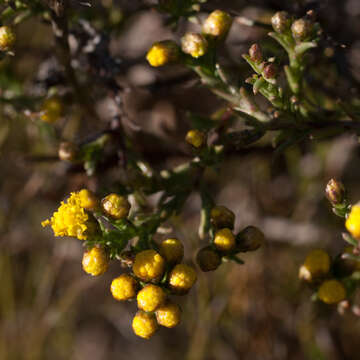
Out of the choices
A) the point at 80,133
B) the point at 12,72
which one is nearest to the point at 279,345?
the point at 80,133

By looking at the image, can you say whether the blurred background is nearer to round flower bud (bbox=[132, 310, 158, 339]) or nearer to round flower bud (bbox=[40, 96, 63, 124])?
round flower bud (bbox=[40, 96, 63, 124])

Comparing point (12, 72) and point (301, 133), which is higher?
point (301, 133)

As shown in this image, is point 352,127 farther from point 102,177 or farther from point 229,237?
point 102,177

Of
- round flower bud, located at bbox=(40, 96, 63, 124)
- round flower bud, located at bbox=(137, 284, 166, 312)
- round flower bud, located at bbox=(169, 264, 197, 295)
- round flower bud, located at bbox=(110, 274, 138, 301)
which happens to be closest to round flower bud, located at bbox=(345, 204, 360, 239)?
round flower bud, located at bbox=(169, 264, 197, 295)

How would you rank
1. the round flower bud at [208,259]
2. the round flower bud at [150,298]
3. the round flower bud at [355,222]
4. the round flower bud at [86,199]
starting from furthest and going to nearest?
1. the round flower bud at [208,259]
2. the round flower bud at [86,199]
3. the round flower bud at [150,298]
4. the round flower bud at [355,222]

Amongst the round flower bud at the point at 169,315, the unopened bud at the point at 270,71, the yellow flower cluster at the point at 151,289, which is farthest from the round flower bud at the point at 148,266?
the unopened bud at the point at 270,71

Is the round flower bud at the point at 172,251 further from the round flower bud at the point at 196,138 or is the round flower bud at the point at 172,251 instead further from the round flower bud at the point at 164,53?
the round flower bud at the point at 164,53
